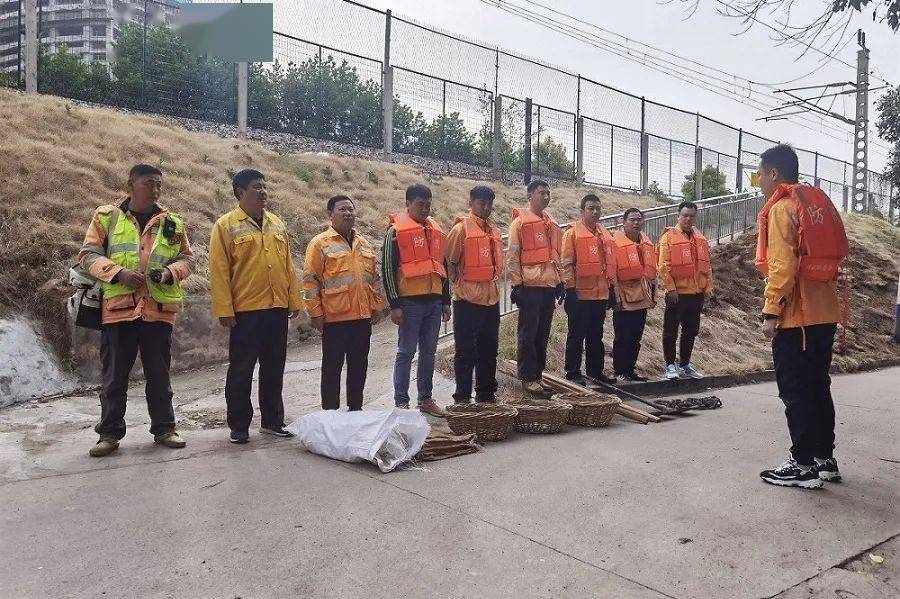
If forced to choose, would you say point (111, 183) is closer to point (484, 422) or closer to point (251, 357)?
point (251, 357)

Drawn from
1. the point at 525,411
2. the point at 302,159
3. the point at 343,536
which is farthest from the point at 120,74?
the point at 343,536

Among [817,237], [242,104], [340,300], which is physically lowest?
[340,300]

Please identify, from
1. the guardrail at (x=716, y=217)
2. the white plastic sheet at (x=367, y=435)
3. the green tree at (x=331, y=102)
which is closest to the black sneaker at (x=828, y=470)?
the white plastic sheet at (x=367, y=435)

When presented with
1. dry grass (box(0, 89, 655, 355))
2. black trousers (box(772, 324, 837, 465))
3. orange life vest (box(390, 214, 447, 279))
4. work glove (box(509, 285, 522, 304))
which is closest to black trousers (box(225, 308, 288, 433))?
orange life vest (box(390, 214, 447, 279))

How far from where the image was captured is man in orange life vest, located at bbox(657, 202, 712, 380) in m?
8.05

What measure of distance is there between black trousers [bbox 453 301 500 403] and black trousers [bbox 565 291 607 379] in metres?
1.33

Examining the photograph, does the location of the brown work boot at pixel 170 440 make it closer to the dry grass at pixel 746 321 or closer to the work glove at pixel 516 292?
the dry grass at pixel 746 321

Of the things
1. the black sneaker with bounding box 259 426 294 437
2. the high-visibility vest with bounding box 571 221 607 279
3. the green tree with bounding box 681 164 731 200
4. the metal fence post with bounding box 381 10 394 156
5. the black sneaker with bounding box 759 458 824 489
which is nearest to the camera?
the black sneaker with bounding box 759 458 824 489

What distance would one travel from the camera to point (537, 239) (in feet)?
21.9

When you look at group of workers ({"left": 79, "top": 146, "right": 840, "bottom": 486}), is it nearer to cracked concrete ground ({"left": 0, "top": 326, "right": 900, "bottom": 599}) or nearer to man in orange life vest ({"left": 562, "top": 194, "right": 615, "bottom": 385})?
man in orange life vest ({"left": 562, "top": 194, "right": 615, "bottom": 385})

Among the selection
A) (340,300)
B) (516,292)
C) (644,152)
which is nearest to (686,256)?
(516,292)

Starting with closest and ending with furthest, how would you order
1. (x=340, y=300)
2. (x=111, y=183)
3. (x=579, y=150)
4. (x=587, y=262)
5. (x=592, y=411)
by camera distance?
(x=340, y=300) → (x=592, y=411) → (x=587, y=262) → (x=111, y=183) → (x=579, y=150)

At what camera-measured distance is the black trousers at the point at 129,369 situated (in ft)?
15.7

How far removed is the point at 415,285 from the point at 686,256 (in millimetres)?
3654
